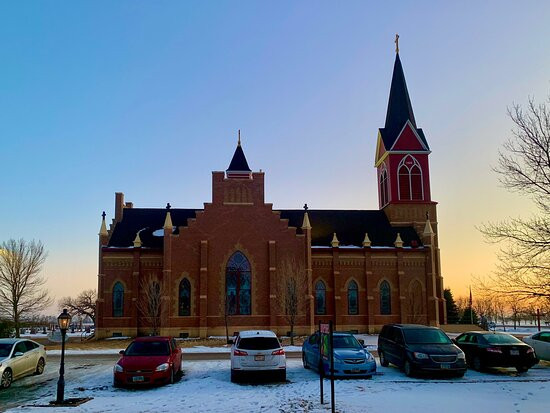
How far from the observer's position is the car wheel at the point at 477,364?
19.4 m

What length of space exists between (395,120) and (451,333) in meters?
22.7

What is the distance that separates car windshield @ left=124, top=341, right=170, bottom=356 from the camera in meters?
17.5

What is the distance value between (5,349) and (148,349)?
5.01 m

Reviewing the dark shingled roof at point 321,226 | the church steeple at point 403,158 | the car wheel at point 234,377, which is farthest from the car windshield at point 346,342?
the church steeple at point 403,158

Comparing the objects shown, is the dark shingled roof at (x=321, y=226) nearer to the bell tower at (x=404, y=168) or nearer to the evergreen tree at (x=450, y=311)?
the bell tower at (x=404, y=168)

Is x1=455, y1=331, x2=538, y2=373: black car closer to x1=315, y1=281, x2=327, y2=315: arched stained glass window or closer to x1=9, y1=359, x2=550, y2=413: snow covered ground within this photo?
x1=9, y1=359, x2=550, y2=413: snow covered ground

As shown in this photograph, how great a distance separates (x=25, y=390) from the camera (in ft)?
54.5

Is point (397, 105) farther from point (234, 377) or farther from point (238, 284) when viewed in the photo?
point (234, 377)

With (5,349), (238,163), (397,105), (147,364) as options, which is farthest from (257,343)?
(397,105)

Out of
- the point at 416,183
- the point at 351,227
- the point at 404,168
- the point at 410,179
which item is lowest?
the point at 351,227

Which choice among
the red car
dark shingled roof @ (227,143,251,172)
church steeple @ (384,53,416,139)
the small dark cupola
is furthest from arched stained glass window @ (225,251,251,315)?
the red car

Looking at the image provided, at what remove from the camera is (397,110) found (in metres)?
57.0

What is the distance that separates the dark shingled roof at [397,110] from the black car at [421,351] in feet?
122

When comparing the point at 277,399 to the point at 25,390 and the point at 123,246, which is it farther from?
the point at 123,246
